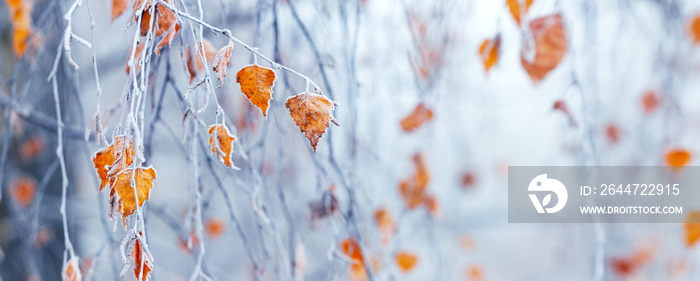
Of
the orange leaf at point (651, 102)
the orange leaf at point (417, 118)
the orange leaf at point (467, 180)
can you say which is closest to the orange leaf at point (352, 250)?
the orange leaf at point (417, 118)

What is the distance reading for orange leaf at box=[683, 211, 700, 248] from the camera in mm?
1123

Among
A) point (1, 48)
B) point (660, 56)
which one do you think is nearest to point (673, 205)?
point (660, 56)

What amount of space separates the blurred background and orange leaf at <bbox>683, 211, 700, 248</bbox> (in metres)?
0.03

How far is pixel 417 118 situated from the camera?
3.13 feet

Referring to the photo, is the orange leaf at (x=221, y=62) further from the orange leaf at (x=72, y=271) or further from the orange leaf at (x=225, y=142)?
the orange leaf at (x=72, y=271)

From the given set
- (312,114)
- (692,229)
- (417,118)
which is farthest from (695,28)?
(312,114)

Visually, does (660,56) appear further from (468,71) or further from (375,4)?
(468,71)

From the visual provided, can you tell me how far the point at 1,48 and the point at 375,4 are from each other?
43.9 inches

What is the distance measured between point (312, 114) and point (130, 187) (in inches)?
5.9

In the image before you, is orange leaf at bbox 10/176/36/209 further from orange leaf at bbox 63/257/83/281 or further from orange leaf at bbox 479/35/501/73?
orange leaf at bbox 479/35/501/73

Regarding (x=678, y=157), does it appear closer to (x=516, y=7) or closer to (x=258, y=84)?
(x=516, y=7)

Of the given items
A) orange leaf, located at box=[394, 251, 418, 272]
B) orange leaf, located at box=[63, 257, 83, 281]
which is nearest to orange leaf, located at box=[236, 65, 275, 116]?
orange leaf, located at box=[63, 257, 83, 281]

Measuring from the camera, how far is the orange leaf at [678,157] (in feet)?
3.83

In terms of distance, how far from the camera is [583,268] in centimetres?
389
